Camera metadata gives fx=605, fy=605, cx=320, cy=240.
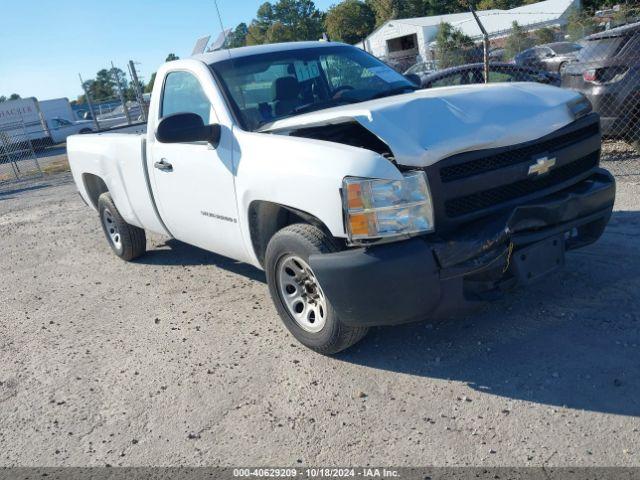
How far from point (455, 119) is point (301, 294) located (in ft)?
4.73

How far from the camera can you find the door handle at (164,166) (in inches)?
189

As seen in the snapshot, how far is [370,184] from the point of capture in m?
3.15

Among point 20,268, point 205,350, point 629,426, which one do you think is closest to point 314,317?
point 205,350

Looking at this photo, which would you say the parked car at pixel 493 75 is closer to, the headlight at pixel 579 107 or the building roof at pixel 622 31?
the building roof at pixel 622 31

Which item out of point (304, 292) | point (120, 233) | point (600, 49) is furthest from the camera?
point (600, 49)

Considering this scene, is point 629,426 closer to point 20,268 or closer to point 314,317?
point 314,317

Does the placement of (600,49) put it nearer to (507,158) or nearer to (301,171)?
(507,158)

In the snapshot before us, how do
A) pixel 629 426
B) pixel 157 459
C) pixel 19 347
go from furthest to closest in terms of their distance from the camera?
pixel 19 347
pixel 157 459
pixel 629 426

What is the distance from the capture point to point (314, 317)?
153 inches

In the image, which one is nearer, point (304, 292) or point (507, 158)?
point (507, 158)

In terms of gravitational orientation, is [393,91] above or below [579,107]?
above

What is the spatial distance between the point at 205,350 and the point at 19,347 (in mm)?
1664

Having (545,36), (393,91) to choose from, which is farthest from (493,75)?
(545,36)

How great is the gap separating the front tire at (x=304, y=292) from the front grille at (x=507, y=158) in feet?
2.57
